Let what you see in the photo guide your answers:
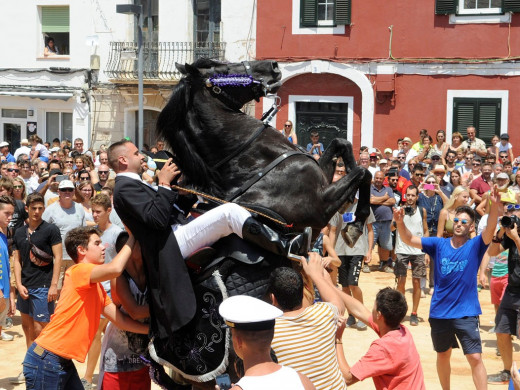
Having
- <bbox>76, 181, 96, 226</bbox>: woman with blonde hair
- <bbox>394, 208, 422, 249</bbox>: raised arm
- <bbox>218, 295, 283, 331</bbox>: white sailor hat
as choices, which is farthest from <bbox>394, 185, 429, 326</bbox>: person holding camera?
<bbox>218, 295, 283, 331</bbox>: white sailor hat

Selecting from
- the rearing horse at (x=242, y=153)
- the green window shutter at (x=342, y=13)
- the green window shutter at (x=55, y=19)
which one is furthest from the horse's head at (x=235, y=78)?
the green window shutter at (x=55, y=19)

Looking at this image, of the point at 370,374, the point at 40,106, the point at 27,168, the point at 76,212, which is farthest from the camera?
the point at 40,106

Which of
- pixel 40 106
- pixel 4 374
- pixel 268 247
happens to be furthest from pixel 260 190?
pixel 40 106

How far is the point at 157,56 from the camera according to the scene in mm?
22031

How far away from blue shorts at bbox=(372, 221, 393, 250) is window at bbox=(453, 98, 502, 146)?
242 inches

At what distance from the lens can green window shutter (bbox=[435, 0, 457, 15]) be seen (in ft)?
63.1

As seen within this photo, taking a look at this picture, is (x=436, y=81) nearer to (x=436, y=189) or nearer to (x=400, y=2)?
(x=400, y=2)

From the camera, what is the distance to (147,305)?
17.6 feet

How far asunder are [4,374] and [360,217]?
5.03 m

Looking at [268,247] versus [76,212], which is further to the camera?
[76,212]

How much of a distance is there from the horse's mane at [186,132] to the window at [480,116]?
15.0 meters

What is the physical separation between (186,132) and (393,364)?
2045 mm

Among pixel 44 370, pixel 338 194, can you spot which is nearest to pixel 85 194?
pixel 44 370

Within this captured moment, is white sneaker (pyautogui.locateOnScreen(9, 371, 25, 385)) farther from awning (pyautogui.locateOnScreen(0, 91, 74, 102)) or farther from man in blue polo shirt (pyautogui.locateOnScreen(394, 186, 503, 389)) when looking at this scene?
awning (pyautogui.locateOnScreen(0, 91, 74, 102))
